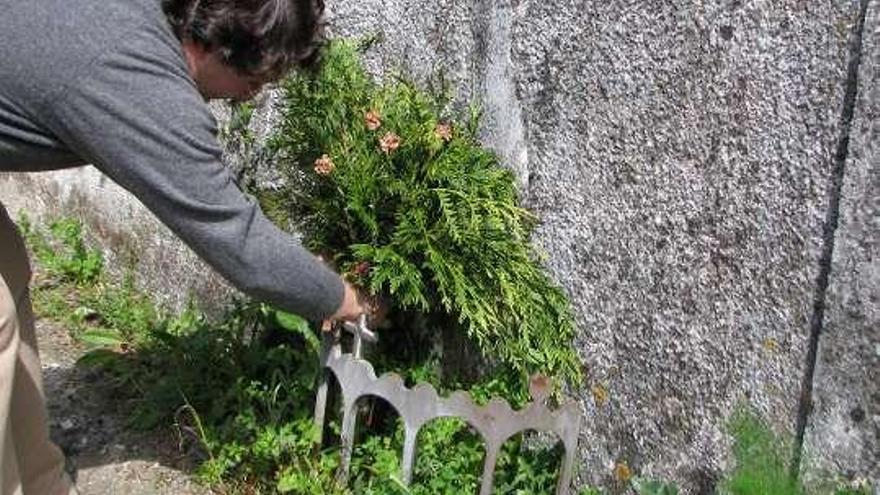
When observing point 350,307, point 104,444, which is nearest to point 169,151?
point 350,307

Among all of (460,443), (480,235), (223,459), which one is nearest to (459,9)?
(480,235)

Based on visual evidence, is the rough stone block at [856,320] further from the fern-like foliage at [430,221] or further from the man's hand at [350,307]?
the man's hand at [350,307]

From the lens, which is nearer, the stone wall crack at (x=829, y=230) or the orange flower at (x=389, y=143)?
the stone wall crack at (x=829, y=230)

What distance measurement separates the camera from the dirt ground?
3535 millimetres

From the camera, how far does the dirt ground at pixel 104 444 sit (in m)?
3.54

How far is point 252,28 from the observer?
2307mm

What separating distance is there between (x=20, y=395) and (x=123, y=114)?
1239 millimetres

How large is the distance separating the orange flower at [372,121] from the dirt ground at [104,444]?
4.03ft

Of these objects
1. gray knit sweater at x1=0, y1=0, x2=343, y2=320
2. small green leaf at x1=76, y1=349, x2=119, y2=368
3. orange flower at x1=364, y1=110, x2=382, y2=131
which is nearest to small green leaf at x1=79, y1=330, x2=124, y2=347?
small green leaf at x1=76, y1=349, x2=119, y2=368

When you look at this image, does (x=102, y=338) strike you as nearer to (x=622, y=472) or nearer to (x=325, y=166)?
(x=325, y=166)

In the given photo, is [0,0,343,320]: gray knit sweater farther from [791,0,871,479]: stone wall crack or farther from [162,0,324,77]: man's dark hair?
[791,0,871,479]: stone wall crack

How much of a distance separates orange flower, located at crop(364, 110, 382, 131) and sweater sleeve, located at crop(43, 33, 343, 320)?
0.72 metres

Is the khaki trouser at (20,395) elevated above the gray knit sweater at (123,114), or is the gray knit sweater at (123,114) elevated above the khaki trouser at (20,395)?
the gray knit sweater at (123,114)

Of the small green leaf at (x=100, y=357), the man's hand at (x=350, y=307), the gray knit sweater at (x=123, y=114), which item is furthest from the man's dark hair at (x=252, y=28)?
the small green leaf at (x=100, y=357)
